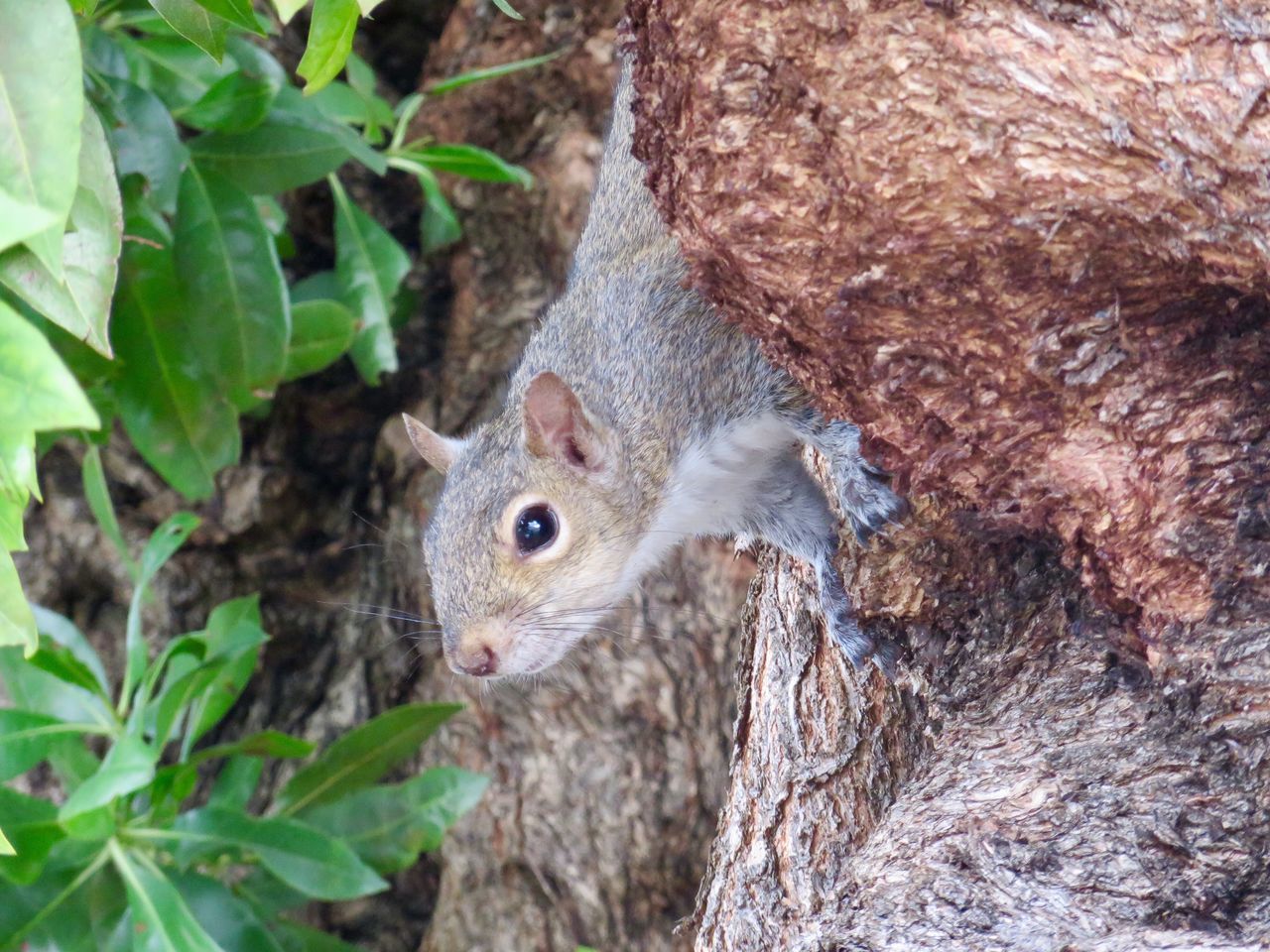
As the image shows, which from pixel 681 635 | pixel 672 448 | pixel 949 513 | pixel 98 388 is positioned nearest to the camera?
pixel 949 513

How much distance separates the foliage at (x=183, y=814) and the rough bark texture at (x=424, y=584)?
0.23 meters

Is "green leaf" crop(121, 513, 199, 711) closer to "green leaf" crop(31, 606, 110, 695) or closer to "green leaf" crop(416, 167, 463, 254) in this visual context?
"green leaf" crop(31, 606, 110, 695)

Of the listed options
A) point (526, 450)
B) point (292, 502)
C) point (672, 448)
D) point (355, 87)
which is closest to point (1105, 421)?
point (672, 448)

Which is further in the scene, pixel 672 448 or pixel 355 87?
pixel 355 87

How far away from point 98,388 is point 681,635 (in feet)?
2.93

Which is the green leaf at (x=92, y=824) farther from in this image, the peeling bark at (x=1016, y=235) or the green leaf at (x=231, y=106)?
the peeling bark at (x=1016, y=235)

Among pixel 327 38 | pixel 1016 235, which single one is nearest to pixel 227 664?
pixel 327 38

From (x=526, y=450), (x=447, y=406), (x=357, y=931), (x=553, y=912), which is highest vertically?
(x=526, y=450)

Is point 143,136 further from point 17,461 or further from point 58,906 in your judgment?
point 17,461

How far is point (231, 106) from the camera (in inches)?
70.2

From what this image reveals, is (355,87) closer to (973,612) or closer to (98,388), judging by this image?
(98,388)

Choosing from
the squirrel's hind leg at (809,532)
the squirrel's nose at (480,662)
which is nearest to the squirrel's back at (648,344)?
the squirrel's hind leg at (809,532)

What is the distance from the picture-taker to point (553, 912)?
2.09 metres

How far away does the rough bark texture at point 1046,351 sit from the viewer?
0.88m
